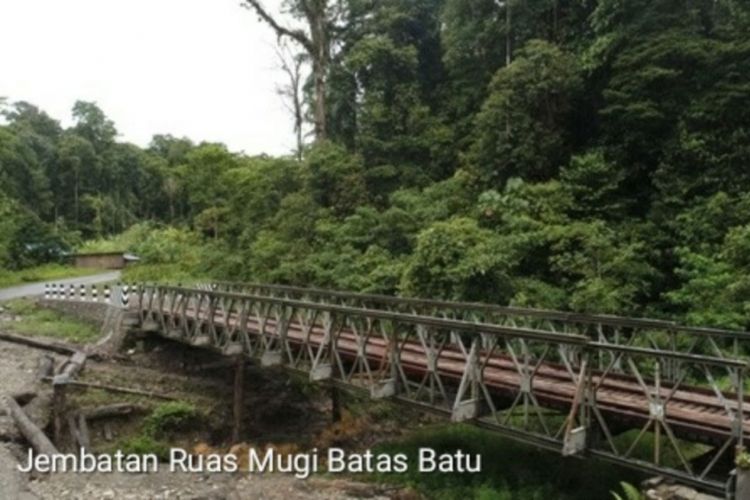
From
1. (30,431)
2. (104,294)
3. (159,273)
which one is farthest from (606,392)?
(159,273)

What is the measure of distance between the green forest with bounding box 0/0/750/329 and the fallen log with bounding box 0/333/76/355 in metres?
6.94

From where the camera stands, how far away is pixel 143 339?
57.4 ft

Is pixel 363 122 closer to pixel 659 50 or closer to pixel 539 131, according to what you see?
pixel 539 131

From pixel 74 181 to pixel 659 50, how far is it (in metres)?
49.5

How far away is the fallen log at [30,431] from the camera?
10.2 metres

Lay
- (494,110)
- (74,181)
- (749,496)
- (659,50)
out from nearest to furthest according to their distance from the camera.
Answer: (749,496) → (659,50) → (494,110) → (74,181)

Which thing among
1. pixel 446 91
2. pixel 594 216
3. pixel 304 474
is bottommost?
pixel 304 474

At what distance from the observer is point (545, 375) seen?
898 cm

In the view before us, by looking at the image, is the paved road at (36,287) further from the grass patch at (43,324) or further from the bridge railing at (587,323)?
the bridge railing at (587,323)

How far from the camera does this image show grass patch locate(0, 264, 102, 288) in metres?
33.6

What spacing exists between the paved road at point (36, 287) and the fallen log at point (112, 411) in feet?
54.2

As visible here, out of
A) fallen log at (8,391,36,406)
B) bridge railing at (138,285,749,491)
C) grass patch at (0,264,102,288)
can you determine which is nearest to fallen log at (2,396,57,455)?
fallen log at (8,391,36,406)

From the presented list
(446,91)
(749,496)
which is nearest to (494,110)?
(446,91)

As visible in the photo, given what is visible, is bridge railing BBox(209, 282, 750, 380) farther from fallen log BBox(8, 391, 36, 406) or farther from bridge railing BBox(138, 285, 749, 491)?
fallen log BBox(8, 391, 36, 406)
